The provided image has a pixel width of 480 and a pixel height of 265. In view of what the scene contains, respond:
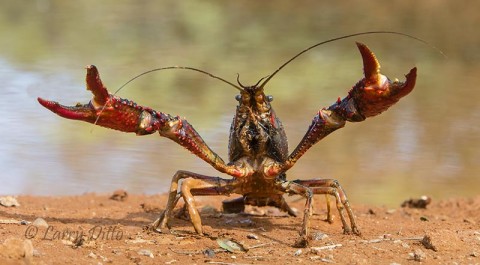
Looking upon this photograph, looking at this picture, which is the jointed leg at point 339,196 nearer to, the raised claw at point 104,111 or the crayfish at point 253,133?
the crayfish at point 253,133

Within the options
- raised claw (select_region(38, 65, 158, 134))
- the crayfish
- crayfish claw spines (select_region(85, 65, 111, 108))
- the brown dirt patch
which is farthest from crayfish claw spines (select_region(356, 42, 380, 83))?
crayfish claw spines (select_region(85, 65, 111, 108))

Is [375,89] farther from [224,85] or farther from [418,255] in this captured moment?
[224,85]

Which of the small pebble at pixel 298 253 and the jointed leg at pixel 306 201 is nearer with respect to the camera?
the small pebble at pixel 298 253

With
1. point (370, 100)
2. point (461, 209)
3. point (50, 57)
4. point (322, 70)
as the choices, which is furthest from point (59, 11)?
point (370, 100)

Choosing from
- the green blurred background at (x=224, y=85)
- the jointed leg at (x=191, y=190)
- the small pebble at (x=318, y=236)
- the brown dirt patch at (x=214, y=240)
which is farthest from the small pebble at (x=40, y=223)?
the green blurred background at (x=224, y=85)

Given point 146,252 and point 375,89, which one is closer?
point 146,252

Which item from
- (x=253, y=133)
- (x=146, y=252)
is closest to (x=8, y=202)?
(x=253, y=133)

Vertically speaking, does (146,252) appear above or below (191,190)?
below
